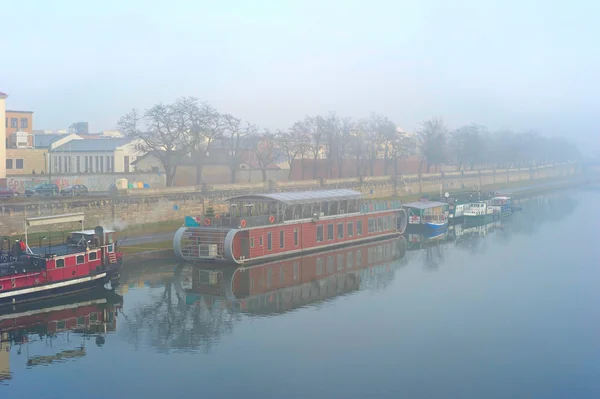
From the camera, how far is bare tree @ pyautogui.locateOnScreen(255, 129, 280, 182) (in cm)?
6925

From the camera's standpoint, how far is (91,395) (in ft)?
62.3

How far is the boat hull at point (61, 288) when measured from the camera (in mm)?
26500

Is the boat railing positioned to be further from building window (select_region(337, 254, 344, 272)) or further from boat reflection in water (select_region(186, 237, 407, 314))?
building window (select_region(337, 254, 344, 272))

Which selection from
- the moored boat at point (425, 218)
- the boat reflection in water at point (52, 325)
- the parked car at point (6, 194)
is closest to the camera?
the boat reflection in water at point (52, 325)

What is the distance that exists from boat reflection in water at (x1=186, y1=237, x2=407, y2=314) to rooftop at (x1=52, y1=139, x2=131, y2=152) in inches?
1249

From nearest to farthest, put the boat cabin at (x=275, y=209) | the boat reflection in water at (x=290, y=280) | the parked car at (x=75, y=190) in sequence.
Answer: the boat reflection in water at (x=290, y=280)
the boat cabin at (x=275, y=209)
the parked car at (x=75, y=190)

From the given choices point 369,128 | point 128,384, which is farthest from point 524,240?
point 369,128

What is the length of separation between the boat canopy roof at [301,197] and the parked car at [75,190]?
12.9m

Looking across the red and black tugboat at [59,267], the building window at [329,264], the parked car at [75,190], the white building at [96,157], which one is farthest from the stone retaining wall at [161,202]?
the white building at [96,157]

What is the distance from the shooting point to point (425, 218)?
52062 millimetres

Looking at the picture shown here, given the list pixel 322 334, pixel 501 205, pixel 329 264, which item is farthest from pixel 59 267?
pixel 501 205

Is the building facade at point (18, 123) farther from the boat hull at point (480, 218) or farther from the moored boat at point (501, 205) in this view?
the moored boat at point (501, 205)

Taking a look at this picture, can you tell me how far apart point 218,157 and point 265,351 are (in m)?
45.6

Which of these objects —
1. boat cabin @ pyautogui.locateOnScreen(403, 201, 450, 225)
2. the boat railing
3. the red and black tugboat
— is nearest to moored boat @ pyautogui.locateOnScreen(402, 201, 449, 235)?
boat cabin @ pyautogui.locateOnScreen(403, 201, 450, 225)
